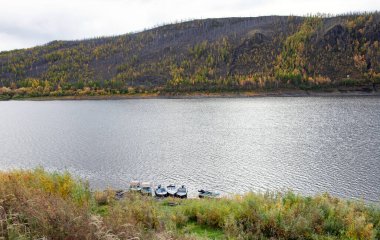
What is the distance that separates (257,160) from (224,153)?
5.21 m

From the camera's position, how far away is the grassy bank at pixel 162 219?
7820 millimetres

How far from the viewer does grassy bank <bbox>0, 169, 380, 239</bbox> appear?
7.82 m

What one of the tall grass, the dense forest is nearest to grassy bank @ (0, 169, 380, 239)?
the tall grass

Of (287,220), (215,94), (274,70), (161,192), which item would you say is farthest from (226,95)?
(287,220)

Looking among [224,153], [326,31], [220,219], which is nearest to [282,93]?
[326,31]

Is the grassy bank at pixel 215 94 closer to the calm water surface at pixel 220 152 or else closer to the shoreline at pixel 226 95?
the shoreline at pixel 226 95

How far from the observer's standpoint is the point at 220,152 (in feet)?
142

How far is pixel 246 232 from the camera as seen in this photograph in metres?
10.7

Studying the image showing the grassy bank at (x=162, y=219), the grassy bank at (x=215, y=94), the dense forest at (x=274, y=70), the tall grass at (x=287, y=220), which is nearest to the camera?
the grassy bank at (x=162, y=219)

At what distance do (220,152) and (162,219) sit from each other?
32.5 metres

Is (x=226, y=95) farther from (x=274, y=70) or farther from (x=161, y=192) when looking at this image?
(x=161, y=192)

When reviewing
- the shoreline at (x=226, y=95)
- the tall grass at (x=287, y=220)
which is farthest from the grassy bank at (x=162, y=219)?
the shoreline at (x=226, y=95)

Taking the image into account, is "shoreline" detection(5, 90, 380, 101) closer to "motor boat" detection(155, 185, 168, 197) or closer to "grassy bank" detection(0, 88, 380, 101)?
"grassy bank" detection(0, 88, 380, 101)

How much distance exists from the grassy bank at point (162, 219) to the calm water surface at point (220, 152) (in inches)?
310
